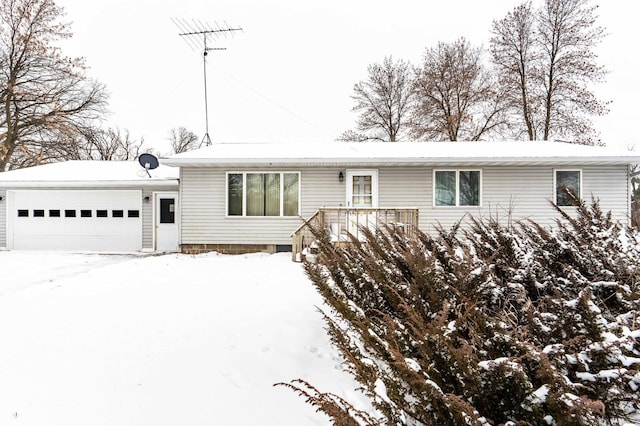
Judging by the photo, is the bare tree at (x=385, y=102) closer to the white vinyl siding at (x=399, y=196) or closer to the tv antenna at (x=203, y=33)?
the tv antenna at (x=203, y=33)

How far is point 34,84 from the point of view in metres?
17.9

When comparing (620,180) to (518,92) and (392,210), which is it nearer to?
(392,210)

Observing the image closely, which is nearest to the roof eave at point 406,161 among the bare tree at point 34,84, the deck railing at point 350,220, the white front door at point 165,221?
the deck railing at point 350,220

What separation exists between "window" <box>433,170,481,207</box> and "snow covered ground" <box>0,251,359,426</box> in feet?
19.2

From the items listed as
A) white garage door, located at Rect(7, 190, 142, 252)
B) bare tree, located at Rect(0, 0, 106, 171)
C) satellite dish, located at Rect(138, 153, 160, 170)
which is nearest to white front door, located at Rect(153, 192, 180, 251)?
white garage door, located at Rect(7, 190, 142, 252)

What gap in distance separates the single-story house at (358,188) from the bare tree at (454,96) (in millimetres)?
9758

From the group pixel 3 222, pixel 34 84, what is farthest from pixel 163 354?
pixel 34 84

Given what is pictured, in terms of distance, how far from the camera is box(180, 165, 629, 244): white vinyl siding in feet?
30.9

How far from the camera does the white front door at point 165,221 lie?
36.1ft

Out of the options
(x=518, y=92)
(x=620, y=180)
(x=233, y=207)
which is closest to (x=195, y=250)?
(x=233, y=207)

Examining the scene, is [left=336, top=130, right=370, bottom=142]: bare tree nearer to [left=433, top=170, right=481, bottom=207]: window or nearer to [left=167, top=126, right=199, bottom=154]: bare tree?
[left=433, top=170, right=481, bottom=207]: window

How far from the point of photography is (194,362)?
10.2 feet

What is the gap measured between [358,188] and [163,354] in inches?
287

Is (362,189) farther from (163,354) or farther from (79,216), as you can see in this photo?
(79,216)
